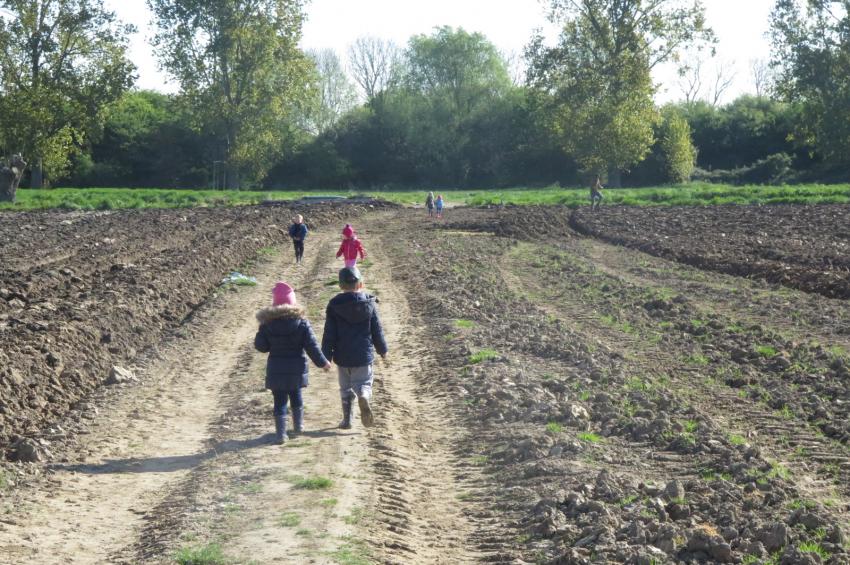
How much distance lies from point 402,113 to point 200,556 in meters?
91.2

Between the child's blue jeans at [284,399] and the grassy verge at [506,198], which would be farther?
the grassy verge at [506,198]

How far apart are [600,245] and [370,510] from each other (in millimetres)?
28600

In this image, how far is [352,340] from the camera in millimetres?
10812

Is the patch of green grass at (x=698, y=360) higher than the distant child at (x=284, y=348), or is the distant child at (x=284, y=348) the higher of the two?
the distant child at (x=284, y=348)

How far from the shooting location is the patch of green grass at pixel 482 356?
14094mm

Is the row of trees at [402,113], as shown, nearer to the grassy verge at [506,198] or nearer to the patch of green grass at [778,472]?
the grassy verge at [506,198]

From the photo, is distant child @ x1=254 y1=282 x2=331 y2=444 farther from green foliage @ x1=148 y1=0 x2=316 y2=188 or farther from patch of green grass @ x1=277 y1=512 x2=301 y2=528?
green foliage @ x1=148 y1=0 x2=316 y2=188

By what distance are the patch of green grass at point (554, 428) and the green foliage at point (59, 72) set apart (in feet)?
185

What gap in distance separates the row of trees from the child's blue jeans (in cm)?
5481

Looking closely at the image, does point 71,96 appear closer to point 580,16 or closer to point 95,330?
point 580,16

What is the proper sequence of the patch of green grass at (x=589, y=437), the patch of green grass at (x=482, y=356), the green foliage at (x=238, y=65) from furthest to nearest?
the green foliage at (x=238, y=65), the patch of green grass at (x=482, y=356), the patch of green grass at (x=589, y=437)

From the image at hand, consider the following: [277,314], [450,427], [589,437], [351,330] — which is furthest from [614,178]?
[277,314]

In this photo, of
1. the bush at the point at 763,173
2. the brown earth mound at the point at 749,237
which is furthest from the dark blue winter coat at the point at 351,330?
the bush at the point at 763,173

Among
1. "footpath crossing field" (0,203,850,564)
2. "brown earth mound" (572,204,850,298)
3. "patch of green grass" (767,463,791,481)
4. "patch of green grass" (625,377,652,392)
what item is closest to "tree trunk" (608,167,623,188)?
"brown earth mound" (572,204,850,298)
